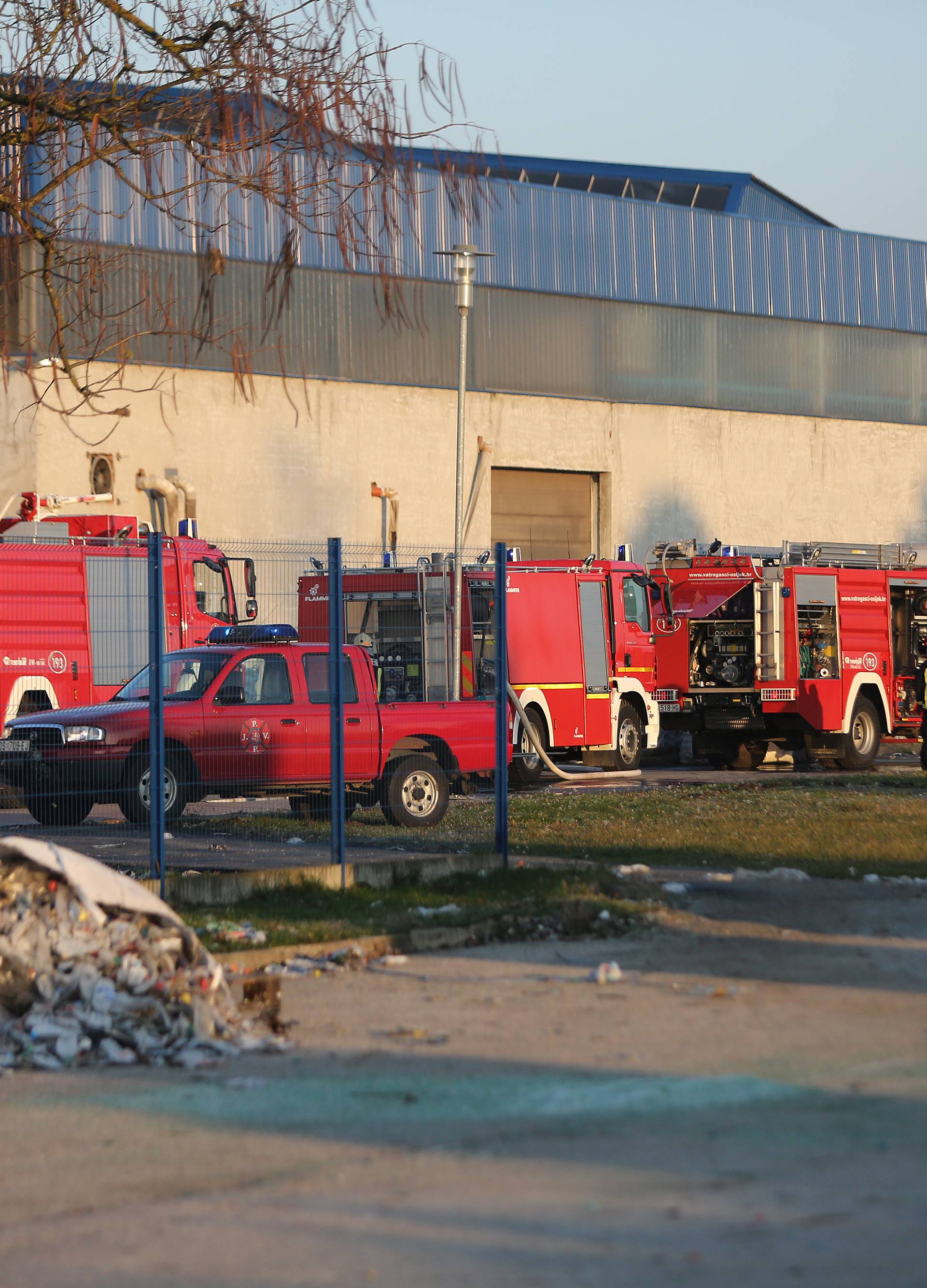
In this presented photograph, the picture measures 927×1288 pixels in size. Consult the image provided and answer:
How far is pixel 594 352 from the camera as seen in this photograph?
39031mm

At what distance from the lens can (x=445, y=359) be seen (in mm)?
37000

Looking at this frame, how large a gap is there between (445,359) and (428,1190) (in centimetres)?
Answer: 3319

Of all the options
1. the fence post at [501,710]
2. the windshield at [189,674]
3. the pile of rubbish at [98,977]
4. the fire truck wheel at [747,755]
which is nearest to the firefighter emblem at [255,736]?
the windshield at [189,674]

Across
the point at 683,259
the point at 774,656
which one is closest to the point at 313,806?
the point at 774,656

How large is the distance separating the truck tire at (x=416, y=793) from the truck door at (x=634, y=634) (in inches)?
334

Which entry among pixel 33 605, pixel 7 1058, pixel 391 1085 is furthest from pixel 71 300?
pixel 33 605

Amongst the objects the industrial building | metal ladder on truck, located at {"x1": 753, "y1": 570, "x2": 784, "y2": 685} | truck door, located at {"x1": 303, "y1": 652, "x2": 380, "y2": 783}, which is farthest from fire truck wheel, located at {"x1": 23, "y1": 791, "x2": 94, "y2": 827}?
the industrial building

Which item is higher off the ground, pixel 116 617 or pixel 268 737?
pixel 116 617

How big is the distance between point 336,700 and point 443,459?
25.8m

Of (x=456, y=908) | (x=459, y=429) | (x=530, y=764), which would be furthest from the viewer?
(x=459, y=429)

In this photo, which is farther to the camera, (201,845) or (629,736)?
(629,736)

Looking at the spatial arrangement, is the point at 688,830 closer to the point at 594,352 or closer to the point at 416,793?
the point at 416,793

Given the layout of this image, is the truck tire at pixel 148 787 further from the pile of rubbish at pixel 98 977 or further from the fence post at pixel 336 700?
the pile of rubbish at pixel 98 977

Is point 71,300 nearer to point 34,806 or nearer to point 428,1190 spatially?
point 34,806
